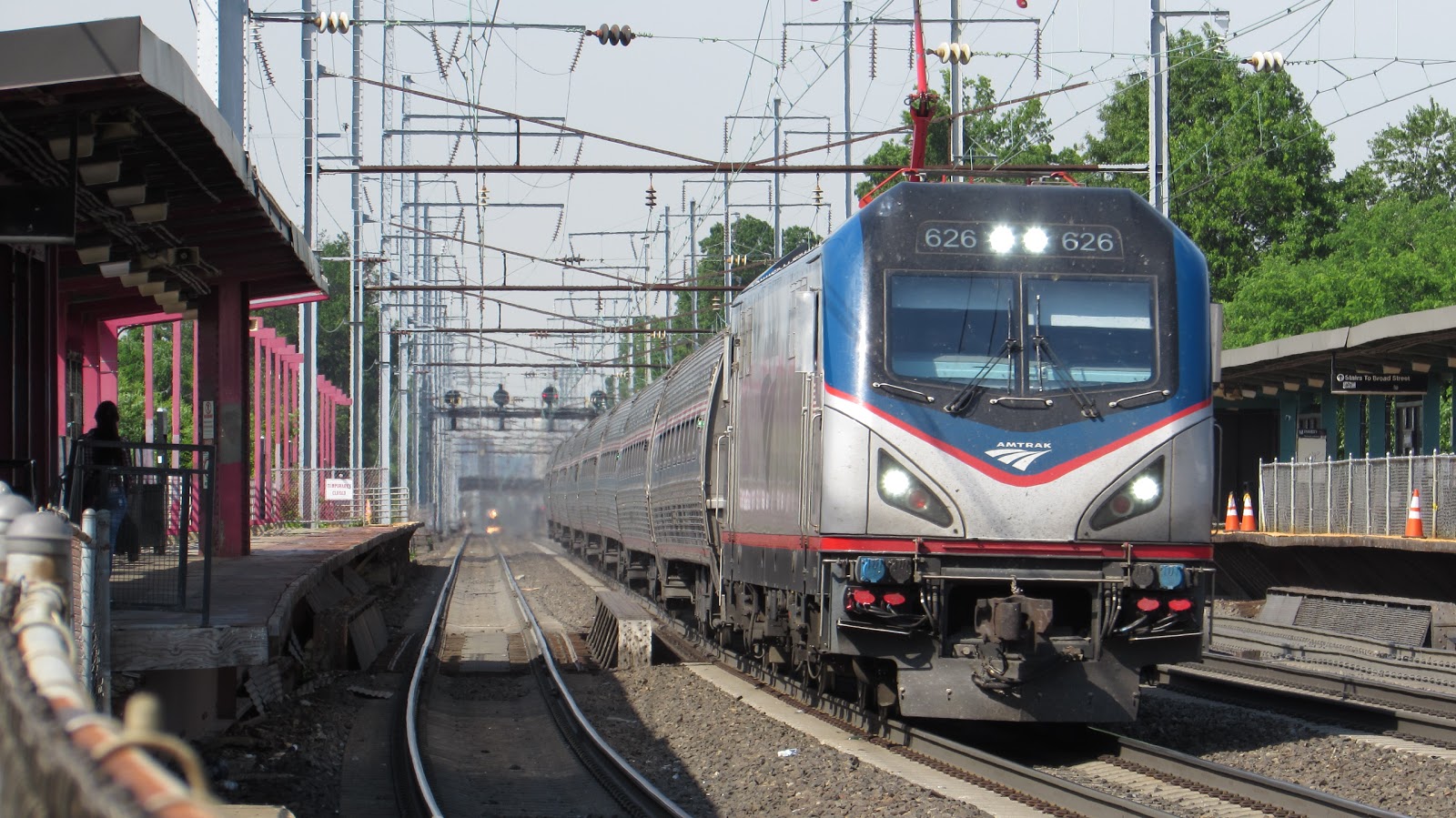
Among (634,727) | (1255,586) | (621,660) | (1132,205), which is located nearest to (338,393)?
(1255,586)

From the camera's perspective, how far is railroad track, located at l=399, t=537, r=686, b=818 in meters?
9.75

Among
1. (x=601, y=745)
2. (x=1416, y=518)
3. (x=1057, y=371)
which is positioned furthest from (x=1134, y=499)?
(x=1416, y=518)

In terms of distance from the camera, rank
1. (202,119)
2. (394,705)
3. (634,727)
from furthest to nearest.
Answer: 1. (394,705)
2. (634,727)
3. (202,119)

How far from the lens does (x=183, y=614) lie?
9.92 meters

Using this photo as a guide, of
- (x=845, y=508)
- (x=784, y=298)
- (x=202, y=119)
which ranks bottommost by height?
(x=845, y=508)

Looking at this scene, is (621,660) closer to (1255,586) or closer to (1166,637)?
(1166,637)

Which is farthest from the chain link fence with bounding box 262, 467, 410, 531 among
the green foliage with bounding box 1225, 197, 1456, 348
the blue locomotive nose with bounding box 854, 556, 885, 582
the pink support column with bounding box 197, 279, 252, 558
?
the green foliage with bounding box 1225, 197, 1456, 348

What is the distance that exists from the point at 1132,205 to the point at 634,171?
29.7 feet

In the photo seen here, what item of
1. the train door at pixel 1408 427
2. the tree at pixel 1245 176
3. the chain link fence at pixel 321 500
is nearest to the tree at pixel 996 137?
the tree at pixel 1245 176

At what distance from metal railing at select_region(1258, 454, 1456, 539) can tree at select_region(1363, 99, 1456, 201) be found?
165 feet

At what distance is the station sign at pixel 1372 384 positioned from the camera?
21.9m

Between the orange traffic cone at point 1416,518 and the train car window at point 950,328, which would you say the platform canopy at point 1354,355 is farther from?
the train car window at point 950,328

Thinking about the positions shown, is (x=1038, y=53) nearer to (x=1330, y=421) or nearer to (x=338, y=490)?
(x=1330, y=421)

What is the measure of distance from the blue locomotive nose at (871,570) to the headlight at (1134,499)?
4.38 feet
